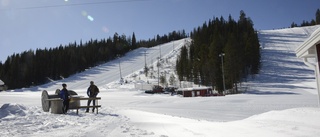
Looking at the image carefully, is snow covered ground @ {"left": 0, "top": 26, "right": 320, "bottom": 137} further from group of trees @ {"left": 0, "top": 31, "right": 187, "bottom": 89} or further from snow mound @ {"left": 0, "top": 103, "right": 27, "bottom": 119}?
group of trees @ {"left": 0, "top": 31, "right": 187, "bottom": 89}

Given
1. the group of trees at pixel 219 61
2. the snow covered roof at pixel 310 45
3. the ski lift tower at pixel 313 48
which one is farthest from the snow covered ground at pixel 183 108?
the group of trees at pixel 219 61

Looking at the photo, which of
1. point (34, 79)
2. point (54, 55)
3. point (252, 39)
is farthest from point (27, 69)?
point (252, 39)

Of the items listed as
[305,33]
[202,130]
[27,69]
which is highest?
[305,33]

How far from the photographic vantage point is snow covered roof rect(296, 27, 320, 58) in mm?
7045

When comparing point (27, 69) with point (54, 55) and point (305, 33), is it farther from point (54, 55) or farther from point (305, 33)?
point (305, 33)

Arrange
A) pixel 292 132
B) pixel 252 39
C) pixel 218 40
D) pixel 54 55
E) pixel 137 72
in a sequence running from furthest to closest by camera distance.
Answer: pixel 54 55
pixel 137 72
pixel 252 39
pixel 218 40
pixel 292 132

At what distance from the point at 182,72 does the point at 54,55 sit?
196 ft

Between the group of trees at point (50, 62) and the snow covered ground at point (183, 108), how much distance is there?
29.4 feet

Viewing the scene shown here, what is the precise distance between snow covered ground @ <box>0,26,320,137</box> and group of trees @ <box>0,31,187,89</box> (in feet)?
29.4

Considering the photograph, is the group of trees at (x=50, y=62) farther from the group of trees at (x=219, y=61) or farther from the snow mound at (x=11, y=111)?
the snow mound at (x=11, y=111)

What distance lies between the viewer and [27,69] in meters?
90.8

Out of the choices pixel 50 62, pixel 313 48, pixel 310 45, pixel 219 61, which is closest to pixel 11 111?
pixel 310 45


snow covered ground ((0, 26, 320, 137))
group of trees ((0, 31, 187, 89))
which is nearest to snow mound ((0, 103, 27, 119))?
snow covered ground ((0, 26, 320, 137))

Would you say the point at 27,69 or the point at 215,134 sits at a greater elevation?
the point at 27,69
